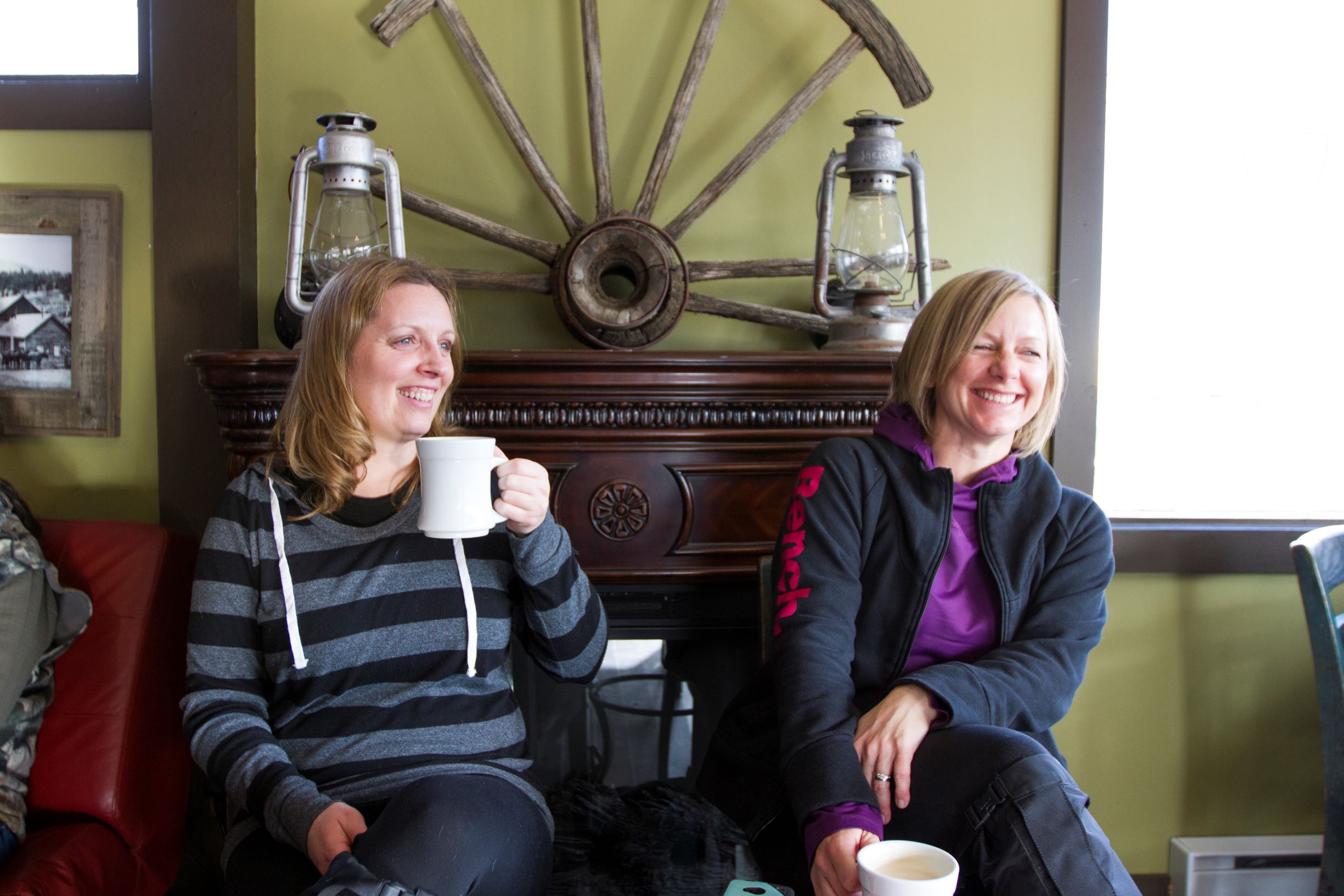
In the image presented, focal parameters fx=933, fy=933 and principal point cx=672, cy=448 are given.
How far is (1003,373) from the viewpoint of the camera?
1259mm

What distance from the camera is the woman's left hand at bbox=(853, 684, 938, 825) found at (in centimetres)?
111

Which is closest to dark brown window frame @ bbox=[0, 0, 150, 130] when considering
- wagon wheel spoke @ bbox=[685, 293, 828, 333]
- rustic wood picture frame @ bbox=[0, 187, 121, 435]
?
rustic wood picture frame @ bbox=[0, 187, 121, 435]

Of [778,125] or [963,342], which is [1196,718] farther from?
[778,125]

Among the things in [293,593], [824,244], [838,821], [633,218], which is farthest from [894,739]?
[633,218]

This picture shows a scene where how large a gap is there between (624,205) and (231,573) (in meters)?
1.02

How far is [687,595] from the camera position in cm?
165

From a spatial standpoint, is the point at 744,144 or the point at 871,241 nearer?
the point at 871,241

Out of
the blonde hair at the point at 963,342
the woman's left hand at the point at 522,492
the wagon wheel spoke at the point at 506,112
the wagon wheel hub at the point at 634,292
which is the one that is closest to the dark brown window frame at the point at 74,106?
the wagon wheel spoke at the point at 506,112

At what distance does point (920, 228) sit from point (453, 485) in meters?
1.04

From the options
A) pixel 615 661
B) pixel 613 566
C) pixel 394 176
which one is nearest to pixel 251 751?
pixel 613 566

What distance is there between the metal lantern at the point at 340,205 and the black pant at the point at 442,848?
805 millimetres

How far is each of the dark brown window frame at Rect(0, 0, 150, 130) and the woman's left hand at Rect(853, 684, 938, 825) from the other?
167cm

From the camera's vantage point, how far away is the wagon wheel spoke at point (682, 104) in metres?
1.73

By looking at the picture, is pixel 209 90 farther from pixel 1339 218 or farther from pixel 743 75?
pixel 1339 218
